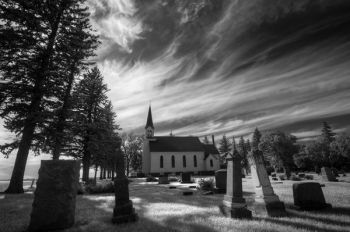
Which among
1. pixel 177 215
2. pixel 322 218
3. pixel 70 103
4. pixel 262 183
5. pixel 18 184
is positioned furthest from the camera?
pixel 70 103

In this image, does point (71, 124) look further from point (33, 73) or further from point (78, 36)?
point (78, 36)

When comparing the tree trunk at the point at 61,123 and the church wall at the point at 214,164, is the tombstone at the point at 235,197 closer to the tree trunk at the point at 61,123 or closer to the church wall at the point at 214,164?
the tree trunk at the point at 61,123

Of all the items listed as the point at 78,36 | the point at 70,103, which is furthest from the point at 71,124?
the point at 78,36

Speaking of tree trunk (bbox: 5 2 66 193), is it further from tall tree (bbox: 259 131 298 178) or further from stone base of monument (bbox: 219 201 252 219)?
tall tree (bbox: 259 131 298 178)

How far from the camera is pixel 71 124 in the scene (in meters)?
15.3

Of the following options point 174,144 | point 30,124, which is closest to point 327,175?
point 30,124

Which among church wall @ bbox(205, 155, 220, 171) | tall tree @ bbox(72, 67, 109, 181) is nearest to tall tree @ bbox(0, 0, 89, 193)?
tall tree @ bbox(72, 67, 109, 181)

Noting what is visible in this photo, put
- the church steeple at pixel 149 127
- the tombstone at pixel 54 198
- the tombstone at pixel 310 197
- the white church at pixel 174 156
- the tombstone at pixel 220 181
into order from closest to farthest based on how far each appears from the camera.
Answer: the tombstone at pixel 54 198
the tombstone at pixel 310 197
the tombstone at pixel 220 181
the white church at pixel 174 156
the church steeple at pixel 149 127

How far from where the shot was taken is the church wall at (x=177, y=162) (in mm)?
46688

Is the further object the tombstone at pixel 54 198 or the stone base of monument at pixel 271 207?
the stone base of monument at pixel 271 207

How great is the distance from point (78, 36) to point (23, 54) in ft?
13.0

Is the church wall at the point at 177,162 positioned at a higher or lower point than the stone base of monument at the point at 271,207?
higher

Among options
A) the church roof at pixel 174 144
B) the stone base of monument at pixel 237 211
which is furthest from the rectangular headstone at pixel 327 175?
the church roof at pixel 174 144

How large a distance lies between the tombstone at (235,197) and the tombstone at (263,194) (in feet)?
2.82
